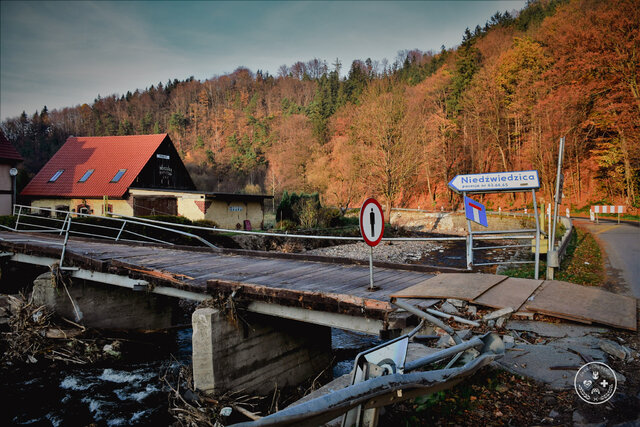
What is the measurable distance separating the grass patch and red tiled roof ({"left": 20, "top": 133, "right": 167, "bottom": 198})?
1007 inches

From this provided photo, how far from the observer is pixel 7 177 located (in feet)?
80.7

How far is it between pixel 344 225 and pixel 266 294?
2939cm

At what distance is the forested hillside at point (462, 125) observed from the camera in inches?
1303

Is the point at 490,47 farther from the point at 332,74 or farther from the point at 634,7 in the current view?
the point at 332,74

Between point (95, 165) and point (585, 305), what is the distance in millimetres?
34022

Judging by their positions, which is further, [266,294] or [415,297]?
[266,294]

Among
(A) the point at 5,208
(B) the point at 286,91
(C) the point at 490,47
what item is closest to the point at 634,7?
(C) the point at 490,47

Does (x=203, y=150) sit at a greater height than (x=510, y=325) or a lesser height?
greater

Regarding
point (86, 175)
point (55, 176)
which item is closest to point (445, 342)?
point (86, 175)

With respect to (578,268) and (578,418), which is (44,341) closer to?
(578,418)

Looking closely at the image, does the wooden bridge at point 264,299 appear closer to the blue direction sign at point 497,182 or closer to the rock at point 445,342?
the rock at point 445,342

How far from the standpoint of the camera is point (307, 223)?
3172 cm

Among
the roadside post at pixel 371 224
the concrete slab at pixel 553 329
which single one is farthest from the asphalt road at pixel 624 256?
the roadside post at pixel 371 224

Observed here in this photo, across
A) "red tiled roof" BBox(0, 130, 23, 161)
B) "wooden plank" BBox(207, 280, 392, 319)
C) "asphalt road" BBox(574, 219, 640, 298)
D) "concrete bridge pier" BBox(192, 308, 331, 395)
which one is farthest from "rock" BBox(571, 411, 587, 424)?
"red tiled roof" BBox(0, 130, 23, 161)
